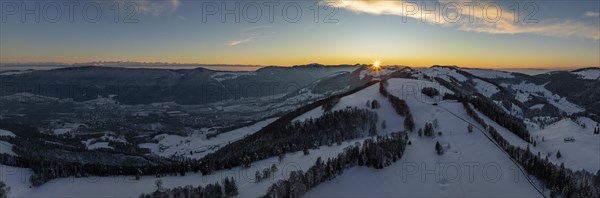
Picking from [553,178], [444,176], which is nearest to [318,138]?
[444,176]

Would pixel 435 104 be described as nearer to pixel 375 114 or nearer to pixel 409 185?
pixel 375 114

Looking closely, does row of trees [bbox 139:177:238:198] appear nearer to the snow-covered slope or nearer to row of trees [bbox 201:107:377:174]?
the snow-covered slope

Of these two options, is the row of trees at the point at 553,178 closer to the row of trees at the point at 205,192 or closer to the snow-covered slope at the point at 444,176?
the snow-covered slope at the point at 444,176

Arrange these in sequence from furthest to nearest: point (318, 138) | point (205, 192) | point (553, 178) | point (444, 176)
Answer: point (318, 138), point (205, 192), point (444, 176), point (553, 178)

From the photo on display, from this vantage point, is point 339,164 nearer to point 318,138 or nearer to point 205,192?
point 205,192

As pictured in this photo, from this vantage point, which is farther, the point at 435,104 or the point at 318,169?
the point at 435,104

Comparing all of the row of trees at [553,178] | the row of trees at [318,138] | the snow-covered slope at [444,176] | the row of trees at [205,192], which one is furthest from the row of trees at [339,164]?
the row of trees at [318,138]

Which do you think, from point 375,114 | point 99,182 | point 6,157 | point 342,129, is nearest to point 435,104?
point 375,114

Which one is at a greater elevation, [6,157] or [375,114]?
[375,114]

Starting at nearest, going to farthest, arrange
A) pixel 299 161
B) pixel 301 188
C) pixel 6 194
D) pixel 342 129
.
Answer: pixel 301 188, pixel 6 194, pixel 299 161, pixel 342 129
